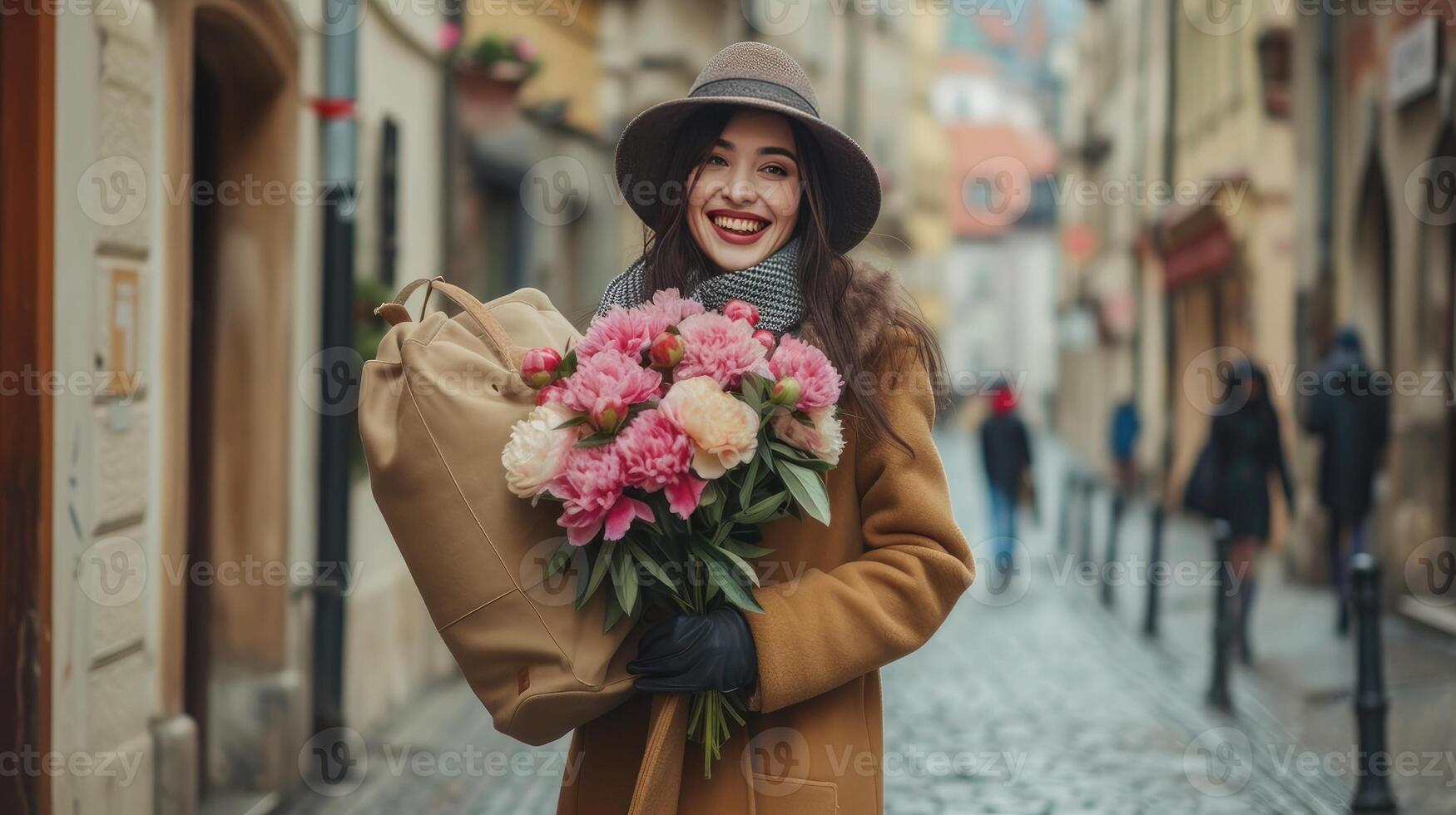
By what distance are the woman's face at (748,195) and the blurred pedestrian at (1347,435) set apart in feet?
28.7

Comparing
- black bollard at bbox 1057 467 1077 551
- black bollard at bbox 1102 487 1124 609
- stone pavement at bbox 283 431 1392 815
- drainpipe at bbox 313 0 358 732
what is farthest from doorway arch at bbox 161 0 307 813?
black bollard at bbox 1057 467 1077 551

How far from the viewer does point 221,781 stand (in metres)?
6.54

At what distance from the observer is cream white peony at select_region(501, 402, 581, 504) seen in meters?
2.32

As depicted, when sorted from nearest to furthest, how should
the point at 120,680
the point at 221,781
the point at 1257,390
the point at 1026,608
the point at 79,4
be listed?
the point at 79,4 < the point at 120,680 < the point at 221,781 < the point at 1257,390 < the point at 1026,608

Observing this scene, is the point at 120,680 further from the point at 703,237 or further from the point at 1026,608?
the point at 1026,608

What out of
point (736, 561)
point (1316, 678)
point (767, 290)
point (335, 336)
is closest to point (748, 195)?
point (767, 290)

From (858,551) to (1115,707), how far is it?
6.00 m

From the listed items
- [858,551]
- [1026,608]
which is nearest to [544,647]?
[858,551]

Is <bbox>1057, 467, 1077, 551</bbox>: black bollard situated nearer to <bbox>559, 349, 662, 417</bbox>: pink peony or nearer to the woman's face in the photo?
the woman's face

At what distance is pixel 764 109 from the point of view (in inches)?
111

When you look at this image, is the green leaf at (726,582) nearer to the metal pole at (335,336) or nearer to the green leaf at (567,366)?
the green leaf at (567,366)

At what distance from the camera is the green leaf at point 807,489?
2.44m

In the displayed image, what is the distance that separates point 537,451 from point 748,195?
742 mm

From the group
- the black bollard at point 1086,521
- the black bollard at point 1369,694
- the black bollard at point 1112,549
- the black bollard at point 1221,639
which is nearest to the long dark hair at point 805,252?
the black bollard at point 1369,694
